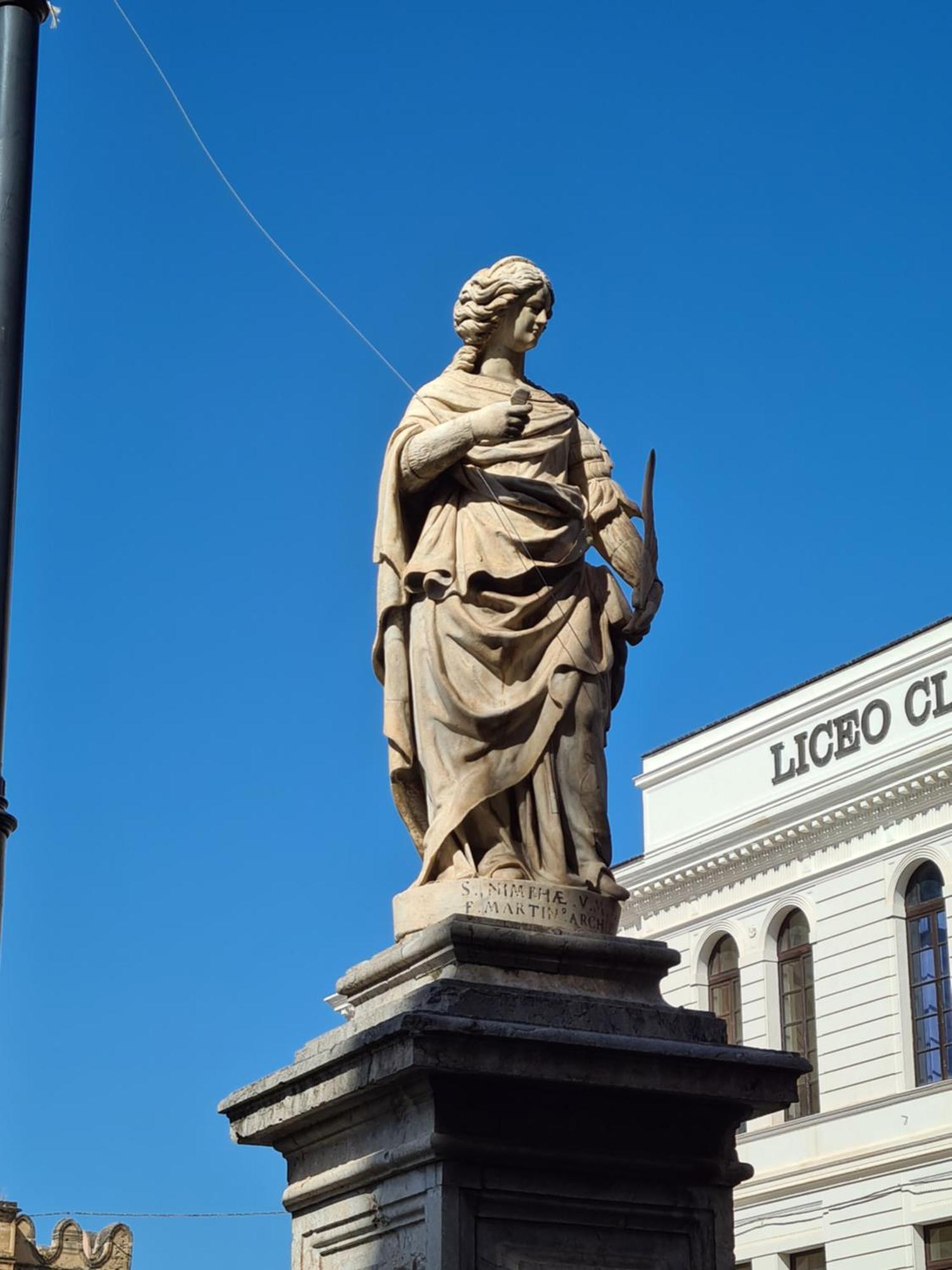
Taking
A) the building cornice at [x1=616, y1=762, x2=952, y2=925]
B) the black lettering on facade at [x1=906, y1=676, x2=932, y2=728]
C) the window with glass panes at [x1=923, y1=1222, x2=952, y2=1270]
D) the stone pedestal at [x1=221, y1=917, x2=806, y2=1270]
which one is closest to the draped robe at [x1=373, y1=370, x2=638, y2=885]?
the stone pedestal at [x1=221, y1=917, x2=806, y2=1270]

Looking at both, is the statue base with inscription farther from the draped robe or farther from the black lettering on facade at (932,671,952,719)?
the black lettering on facade at (932,671,952,719)

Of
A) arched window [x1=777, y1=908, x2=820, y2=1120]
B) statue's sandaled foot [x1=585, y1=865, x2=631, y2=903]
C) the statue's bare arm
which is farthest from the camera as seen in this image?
arched window [x1=777, y1=908, x2=820, y2=1120]

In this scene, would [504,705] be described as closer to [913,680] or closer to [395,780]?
[395,780]

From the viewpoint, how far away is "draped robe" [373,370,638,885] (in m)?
8.39

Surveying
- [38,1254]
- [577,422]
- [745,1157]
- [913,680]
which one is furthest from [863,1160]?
[577,422]

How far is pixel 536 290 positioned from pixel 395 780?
2.02 metres

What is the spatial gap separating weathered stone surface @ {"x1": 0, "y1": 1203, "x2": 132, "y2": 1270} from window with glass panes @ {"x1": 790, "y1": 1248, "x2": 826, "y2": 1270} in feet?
56.3

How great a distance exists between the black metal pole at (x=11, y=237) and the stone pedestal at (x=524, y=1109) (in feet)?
6.39

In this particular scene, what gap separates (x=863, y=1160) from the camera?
3222cm

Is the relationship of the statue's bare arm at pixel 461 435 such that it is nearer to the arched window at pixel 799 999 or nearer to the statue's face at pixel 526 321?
the statue's face at pixel 526 321

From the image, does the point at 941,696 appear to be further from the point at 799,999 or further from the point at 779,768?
the point at 799,999

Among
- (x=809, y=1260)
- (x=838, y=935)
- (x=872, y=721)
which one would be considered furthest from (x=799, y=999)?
(x=872, y=721)

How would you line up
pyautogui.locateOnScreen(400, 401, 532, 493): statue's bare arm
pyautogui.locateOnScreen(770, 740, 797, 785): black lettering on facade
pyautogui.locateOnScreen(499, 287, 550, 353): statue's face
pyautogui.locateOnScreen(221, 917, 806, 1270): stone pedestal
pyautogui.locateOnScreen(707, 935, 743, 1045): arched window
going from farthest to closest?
pyautogui.locateOnScreen(770, 740, 797, 785): black lettering on facade → pyautogui.locateOnScreen(707, 935, 743, 1045): arched window → pyautogui.locateOnScreen(499, 287, 550, 353): statue's face → pyautogui.locateOnScreen(400, 401, 532, 493): statue's bare arm → pyautogui.locateOnScreen(221, 917, 806, 1270): stone pedestal

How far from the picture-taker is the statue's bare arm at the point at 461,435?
8703 millimetres
